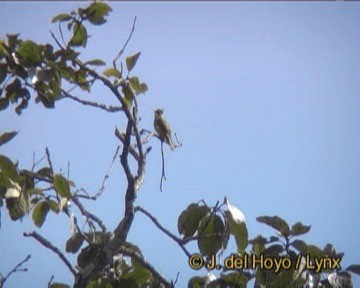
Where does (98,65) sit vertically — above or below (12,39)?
above

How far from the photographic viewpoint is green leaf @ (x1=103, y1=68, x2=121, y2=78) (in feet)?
5.92

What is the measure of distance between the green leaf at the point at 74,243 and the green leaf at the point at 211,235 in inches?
23.8

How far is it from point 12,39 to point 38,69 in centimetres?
18

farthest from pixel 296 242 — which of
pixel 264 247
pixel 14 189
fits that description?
pixel 14 189

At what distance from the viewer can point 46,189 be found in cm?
170

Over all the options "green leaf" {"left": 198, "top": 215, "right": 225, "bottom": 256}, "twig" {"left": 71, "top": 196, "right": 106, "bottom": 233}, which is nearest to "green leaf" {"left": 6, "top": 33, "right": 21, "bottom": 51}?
"twig" {"left": 71, "top": 196, "right": 106, "bottom": 233}

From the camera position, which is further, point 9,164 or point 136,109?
point 136,109

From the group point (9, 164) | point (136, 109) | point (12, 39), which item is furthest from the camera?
point (136, 109)

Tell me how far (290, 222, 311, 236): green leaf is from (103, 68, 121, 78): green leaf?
1219 mm

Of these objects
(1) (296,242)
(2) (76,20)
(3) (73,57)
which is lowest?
(1) (296,242)

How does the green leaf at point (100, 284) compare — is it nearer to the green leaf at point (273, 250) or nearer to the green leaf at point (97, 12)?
the green leaf at point (273, 250)

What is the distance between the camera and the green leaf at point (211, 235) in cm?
150

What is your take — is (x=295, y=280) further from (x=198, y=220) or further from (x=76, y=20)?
(x=76, y=20)

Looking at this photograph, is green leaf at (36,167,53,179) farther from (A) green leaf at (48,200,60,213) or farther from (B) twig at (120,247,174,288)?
(B) twig at (120,247,174,288)
